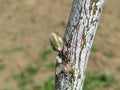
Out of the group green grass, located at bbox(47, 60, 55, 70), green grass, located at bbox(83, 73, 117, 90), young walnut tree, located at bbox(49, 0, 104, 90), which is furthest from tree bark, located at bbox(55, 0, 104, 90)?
green grass, located at bbox(47, 60, 55, 70)

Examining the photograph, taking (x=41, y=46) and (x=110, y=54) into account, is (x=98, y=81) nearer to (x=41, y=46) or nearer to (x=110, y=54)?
(x=110, y=54)

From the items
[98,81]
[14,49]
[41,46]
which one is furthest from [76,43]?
[14,49]

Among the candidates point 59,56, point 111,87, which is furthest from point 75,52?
point 111,87

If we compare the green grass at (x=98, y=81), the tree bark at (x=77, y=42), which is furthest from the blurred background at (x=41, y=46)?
the tree bark at (x=77, y=42)

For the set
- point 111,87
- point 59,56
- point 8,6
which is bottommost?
point 111,87

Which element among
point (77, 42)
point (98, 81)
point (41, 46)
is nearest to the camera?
point (77, 42)

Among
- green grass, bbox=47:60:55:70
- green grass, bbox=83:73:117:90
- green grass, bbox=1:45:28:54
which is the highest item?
green grass, bbox=1:45:28:54

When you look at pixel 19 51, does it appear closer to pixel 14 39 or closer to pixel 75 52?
pixel 14 39

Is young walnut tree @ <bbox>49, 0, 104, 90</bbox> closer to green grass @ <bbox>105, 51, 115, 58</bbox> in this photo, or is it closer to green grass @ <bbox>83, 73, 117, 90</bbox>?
green grass @ <bbox>83, 73, 117, 90</bbox>
